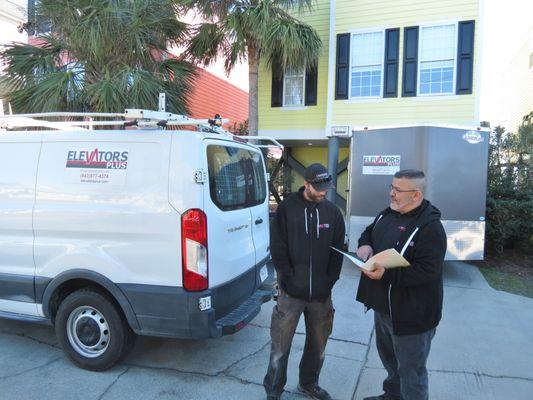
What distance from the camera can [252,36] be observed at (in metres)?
10.8

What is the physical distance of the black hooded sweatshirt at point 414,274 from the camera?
9.15 feet

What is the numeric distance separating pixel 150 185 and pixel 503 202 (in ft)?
23.9

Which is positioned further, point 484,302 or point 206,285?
point 484,302

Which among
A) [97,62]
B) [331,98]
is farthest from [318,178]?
[331,98]

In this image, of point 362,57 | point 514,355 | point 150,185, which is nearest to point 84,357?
point 150,185

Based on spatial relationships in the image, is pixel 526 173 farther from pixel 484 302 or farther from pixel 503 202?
pixel 484 302

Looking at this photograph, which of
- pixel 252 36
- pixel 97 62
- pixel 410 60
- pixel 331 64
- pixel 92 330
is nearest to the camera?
pixel 92 330

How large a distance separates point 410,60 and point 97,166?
9.87m

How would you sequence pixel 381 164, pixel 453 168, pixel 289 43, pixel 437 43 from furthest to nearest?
pixel 437 43, pixel 289 43, pixel 381 164, pixel 453 168

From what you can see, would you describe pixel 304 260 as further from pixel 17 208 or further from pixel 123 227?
pixel 17 208

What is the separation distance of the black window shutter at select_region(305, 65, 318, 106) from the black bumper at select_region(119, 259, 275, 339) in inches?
378

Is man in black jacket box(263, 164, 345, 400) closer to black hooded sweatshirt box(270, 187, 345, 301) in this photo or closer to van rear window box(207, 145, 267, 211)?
black hooded sweatshirt box(270, 187, 345, 301)

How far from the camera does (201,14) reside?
428 inches

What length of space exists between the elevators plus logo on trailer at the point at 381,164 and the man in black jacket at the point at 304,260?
4.69 m
